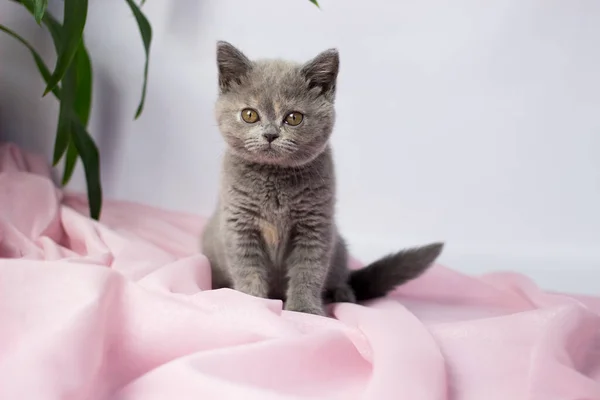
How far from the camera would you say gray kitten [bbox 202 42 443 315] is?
3.50ft

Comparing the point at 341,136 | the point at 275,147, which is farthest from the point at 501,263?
the point at 275,147

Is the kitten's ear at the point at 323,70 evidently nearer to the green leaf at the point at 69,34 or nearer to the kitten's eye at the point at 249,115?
the kitten's eye at the point at 249,115

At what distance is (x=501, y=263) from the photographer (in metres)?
1.64

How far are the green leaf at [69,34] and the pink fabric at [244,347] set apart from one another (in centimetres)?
47

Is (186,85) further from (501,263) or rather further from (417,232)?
(501,263)

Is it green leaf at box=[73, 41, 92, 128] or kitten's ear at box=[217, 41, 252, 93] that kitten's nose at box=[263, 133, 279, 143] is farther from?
green leaf at box=[73, 41, 92, 128]

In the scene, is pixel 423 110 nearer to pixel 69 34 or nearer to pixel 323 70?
pixel 323 70

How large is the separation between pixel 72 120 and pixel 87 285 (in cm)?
73

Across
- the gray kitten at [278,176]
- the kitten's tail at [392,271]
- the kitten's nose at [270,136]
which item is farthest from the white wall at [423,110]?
the kitten's nose at [270,136]

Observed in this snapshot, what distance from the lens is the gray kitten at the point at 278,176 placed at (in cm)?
107

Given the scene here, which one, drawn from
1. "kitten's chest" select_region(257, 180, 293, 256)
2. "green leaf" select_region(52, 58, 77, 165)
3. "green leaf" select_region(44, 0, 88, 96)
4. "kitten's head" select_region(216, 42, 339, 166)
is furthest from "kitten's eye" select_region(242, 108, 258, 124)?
"green leaf" select_region(52, 58, 77, 165)

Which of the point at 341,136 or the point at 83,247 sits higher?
the point at 341,136

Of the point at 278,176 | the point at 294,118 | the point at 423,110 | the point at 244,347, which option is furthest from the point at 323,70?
the point at 423,110

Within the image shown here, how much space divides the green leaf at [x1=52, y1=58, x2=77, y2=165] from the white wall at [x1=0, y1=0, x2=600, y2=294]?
379mm
